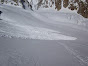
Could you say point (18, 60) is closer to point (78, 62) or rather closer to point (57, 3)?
point (78, 62)

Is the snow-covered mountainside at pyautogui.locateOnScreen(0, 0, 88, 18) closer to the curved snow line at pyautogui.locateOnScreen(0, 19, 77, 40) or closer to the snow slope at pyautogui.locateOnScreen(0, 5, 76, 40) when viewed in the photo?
the snow slope at pyautogui.locateOnScreen(0, 5, 76, 40)

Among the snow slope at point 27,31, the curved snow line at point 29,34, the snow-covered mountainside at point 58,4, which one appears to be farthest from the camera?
the snow-covered mountainside at point 58,4

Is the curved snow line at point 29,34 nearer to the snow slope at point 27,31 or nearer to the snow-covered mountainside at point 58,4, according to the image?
the snow slope at point 27,31

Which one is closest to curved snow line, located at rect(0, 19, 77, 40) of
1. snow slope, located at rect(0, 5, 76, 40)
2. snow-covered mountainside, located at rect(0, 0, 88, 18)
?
snow slope, located at rect(0, 5, 76, 40)

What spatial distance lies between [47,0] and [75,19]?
13.1 m

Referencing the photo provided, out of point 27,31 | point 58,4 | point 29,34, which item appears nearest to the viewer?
point 29,34

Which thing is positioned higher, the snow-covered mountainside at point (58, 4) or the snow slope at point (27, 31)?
the snow-covered mountainside at point (58, 4)

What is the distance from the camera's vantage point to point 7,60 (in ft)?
14.0

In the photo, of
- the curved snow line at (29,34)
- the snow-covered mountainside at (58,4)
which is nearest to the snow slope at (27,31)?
the curved snow line at (29,34)

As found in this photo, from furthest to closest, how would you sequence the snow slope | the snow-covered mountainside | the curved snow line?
1. the snow-covered mountainside
2. the snow slope
3. the curved snow line

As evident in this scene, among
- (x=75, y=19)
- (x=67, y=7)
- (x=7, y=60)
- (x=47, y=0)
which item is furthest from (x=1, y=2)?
(x=7, y=60)

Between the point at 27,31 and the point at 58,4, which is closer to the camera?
the point at 27,31

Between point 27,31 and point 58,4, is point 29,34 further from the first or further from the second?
point 58,4

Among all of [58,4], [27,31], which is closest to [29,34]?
[27,31]
